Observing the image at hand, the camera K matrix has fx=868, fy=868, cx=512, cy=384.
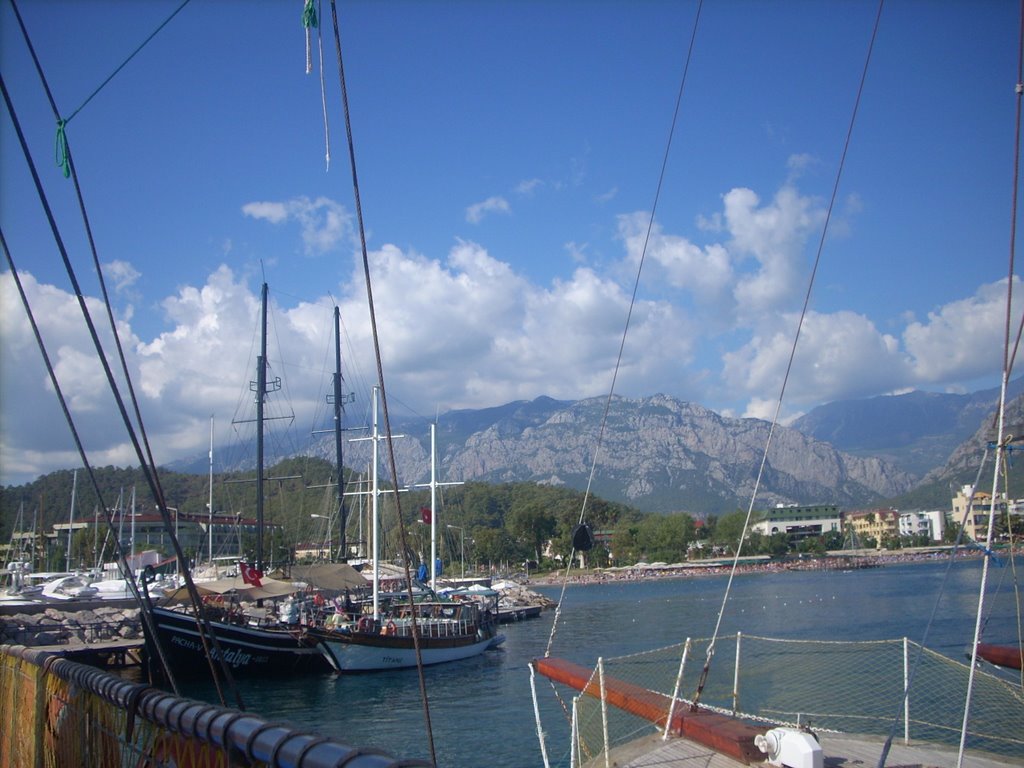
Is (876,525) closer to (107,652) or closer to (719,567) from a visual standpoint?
(719,567)

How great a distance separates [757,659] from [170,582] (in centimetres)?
3711

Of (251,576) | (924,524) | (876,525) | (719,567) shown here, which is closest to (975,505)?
(251,576)

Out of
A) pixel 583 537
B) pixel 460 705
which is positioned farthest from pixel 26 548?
pixel 583 537

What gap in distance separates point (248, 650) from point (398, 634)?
5.60m

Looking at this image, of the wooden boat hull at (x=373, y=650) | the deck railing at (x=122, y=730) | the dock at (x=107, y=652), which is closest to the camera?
the deck railing at (x=122, y=730)

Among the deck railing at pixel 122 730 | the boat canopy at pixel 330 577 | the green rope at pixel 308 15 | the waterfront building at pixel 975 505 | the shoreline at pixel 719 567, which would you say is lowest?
the shoreline at pixel 719 567

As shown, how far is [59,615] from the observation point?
38812mm

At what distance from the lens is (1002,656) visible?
10.1m

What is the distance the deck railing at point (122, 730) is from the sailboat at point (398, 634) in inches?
931

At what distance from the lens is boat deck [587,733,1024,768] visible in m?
7.01

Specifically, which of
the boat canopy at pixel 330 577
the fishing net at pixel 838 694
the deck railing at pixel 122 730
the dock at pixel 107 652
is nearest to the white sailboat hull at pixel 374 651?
the boat canopy at pixel 330 577

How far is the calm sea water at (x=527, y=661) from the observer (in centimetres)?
2138

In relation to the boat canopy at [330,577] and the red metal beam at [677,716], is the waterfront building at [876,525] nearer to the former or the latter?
the boat canopy at [330,577]

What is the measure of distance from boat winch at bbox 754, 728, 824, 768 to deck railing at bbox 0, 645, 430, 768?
4610mm
